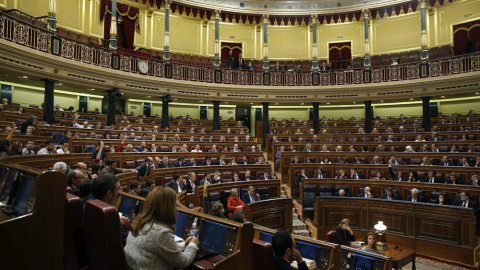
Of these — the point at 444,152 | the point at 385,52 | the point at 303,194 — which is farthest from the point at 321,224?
the point at 385,52

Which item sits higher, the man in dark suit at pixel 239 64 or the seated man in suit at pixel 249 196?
the man in dark suit at pixel 239 64

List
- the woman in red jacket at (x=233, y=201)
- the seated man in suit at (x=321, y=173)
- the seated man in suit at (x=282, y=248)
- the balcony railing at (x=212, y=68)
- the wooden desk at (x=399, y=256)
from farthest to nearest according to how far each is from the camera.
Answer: the balcony railing at (x=212, y=68) → the seated man in suit at (x=321, y=173) → the woman in red jacket at (x=233, y=201) → the wooden desk at (x=399, y=256) → the seated man in suit at (x=282, y=248)

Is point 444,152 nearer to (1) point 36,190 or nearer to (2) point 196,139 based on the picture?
(2) point 196,139

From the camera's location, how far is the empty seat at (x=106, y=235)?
164 centimetres

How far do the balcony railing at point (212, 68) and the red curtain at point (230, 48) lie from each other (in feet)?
10.2

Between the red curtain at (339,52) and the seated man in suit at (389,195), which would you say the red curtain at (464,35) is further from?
the seated man in suit at (389,195)

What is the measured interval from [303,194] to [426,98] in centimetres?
874

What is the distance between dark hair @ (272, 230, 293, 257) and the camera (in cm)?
209

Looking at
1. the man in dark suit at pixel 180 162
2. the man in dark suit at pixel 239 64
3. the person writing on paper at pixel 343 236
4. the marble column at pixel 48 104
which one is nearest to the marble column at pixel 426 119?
the man in dark suit at pixel 239 64

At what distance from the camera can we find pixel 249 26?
17406mm

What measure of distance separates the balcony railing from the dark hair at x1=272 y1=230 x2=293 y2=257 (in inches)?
362

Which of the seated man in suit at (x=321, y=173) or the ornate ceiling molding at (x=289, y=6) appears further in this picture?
the ornate ceiling molding at (x=289, y=6)

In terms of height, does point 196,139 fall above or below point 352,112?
below

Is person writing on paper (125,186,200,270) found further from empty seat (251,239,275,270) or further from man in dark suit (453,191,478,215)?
man in dark suit (453,191,478,215)
